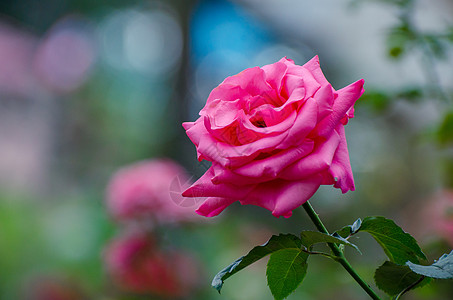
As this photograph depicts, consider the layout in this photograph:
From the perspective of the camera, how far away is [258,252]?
0.23m

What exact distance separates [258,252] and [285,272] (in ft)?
0.12

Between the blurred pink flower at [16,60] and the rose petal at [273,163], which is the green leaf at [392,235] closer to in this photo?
the rose petal at [273,163]

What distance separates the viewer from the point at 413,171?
180 cm

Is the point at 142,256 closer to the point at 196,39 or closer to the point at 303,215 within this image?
the point at 303,215

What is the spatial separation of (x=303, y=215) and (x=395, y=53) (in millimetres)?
1286

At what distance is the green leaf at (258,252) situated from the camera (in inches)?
9.0

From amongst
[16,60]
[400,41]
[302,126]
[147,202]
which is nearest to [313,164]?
[302,126]

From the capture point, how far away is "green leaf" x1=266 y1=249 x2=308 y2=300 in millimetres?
252

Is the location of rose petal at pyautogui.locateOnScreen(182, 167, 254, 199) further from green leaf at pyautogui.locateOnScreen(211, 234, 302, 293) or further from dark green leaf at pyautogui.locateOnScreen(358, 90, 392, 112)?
dark green leaf at pyautogui.locateOnScreen(358, 90, 392, 112)

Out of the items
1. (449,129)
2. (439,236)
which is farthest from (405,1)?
(439,236)

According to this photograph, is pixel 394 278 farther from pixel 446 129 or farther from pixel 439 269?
pixel 446 129

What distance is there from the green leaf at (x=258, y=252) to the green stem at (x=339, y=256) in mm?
18

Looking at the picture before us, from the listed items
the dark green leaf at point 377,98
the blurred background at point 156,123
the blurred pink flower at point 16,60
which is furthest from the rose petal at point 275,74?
the blurred pink flower at point 16,60

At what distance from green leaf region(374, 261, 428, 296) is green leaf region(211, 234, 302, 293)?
2.5 inches
